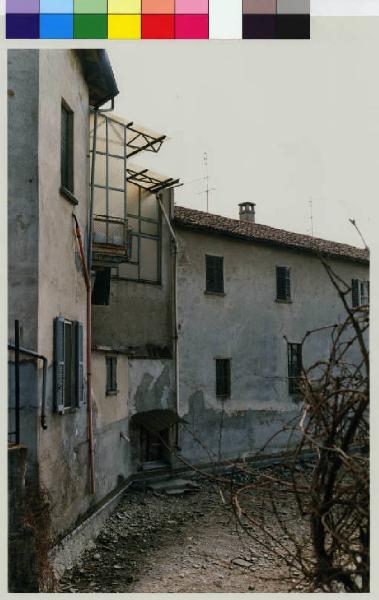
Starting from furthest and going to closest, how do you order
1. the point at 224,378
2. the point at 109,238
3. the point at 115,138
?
the point at 224,378, the point at 115,138, the point at 109,238

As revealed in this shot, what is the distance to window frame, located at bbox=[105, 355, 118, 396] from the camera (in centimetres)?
975

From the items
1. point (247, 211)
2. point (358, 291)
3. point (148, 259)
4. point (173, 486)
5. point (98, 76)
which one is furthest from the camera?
point (247, 211)

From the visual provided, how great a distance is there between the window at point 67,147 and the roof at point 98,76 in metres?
0.96

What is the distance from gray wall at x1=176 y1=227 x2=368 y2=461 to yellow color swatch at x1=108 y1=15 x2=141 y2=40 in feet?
31.0

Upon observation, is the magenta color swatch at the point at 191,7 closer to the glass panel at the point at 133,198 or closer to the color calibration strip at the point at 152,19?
the color calibration strip at the point at 152,19

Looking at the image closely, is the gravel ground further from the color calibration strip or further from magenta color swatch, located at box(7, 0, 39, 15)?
magenta color swatch, located at box(7, 0, 39, 15)

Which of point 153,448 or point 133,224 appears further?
point 133,224

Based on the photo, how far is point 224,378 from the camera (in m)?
14.6

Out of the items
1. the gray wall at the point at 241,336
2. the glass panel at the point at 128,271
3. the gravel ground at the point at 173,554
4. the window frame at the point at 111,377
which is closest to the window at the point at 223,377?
the gray wall at the point at 241,336

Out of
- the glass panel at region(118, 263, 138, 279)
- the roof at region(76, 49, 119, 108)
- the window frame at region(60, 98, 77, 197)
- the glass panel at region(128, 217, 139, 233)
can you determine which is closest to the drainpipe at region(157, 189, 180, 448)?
the glass panel at region(128, 217, 139, 233)

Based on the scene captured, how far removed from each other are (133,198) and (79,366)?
700 centimetres

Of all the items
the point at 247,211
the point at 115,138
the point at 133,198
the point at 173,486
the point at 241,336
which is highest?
the point at 247,211

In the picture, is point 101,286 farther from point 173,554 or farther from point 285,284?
point 285,284

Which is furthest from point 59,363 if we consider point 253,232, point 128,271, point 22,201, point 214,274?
point 253,232
